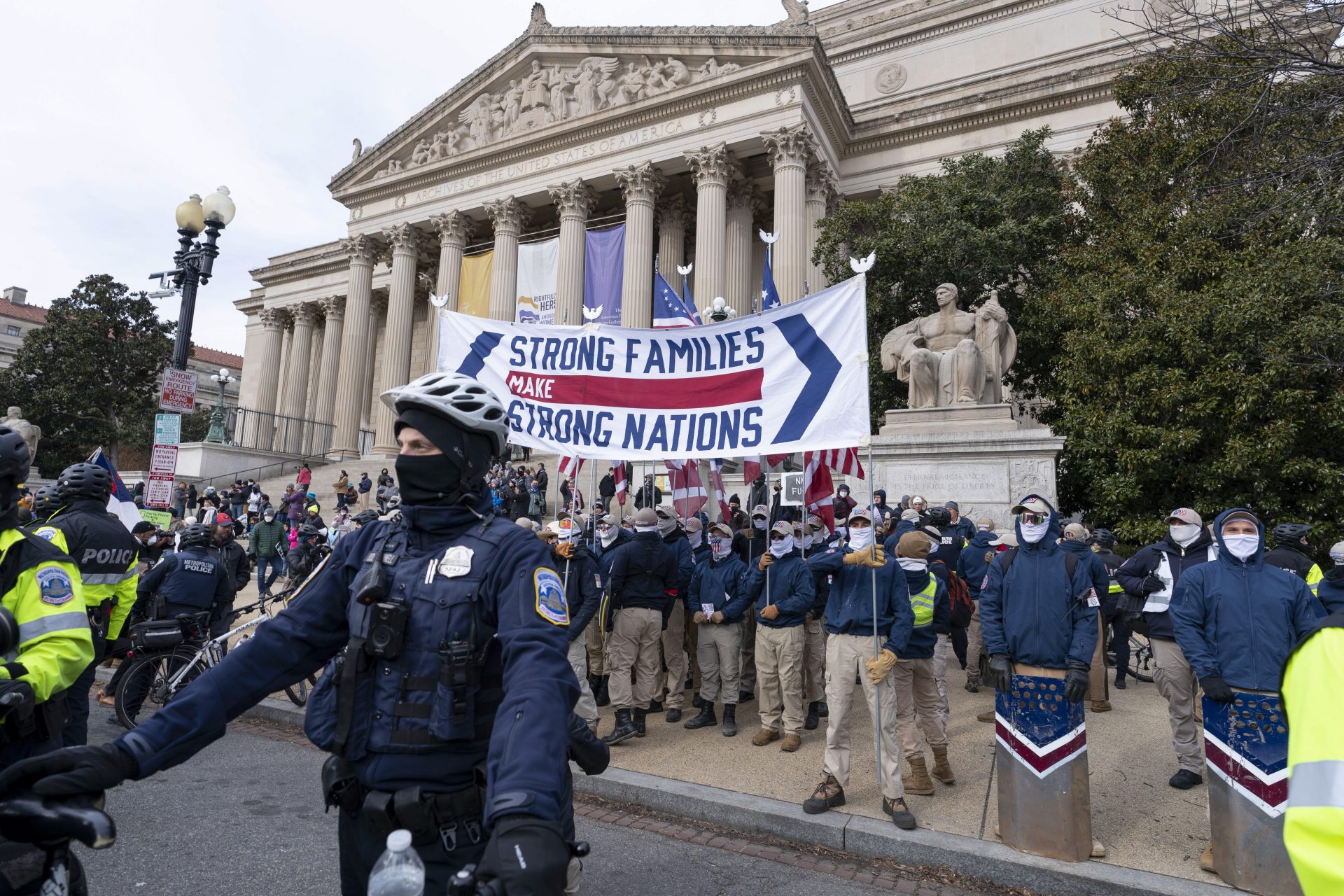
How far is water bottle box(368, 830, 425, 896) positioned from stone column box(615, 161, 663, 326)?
2488 cm

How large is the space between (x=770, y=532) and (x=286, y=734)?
204 inches

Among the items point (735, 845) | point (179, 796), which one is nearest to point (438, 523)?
point (735, 845)

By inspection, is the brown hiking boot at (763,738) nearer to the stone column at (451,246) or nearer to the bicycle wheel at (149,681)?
the bicycle wheel at (149,681)

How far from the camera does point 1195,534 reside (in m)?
6.38

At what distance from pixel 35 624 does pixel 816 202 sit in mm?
28011

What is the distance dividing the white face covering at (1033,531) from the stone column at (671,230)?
25.8m

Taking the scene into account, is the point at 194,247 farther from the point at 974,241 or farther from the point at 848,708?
the point at 974,241

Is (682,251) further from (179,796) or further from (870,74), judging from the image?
(179,796)

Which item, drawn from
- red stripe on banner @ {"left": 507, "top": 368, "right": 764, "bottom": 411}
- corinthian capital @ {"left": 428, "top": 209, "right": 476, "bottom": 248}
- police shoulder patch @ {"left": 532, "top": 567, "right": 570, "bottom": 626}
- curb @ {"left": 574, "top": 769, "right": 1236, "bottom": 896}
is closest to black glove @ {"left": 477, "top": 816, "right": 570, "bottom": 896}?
police shoulder patch @ {"left": 532, "top": 567, "right": 570, "bottom": 626}

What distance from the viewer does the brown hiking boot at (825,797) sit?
17.0 ft

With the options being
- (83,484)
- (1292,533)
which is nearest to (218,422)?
(83,484)

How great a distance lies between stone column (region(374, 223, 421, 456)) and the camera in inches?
1243

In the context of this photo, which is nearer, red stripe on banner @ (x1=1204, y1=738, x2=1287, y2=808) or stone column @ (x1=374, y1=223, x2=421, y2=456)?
red stripe on banner @ (x1=1204, y1=738, x2=1287, y2=808)

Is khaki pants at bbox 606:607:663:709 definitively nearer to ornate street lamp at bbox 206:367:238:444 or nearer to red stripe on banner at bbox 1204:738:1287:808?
red stripe on banner at bbox 1204:738:1287:808
